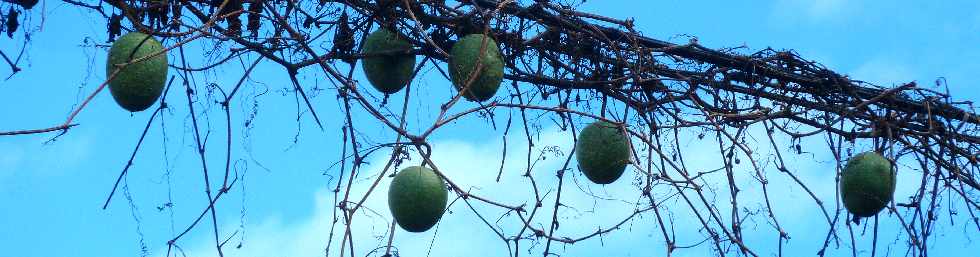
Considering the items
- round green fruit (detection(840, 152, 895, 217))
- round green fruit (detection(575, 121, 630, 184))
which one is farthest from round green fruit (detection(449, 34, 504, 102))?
round green fruit (detection(840, 152, 895, 217))

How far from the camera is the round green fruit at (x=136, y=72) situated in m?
2.94

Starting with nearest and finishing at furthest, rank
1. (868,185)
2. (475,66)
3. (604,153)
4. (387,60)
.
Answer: (475,66), (387,60), (604,153), (868,185)

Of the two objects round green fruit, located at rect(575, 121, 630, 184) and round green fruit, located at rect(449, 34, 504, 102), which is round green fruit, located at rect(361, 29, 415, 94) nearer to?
round green fruit, located at rect(449, 34, 504, 102)

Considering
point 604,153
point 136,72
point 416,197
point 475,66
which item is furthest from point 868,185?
point 136,72

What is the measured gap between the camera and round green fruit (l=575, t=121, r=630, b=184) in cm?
372

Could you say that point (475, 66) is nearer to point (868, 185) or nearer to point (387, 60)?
point (387, 60)

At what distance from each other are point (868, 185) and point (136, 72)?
7.85ft

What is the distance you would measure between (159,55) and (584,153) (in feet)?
4.74

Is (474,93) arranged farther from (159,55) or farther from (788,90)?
(788,90)

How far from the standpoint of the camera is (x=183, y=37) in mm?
3070

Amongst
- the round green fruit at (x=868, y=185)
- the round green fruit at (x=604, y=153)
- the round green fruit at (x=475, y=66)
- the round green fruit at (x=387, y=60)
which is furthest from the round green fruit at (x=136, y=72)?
the round green fruit at (x=868, y=185)

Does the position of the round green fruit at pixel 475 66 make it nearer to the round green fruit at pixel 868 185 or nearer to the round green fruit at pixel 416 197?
the round green fruit at pixel 416 197

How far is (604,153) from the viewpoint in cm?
372

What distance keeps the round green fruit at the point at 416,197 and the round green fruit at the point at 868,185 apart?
1510 millimetres
